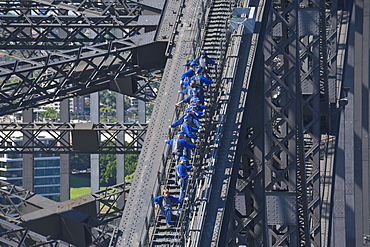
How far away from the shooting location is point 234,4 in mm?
20719

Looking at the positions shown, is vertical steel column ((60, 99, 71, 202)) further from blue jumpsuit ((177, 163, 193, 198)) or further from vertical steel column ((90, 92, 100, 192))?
blue jumpsuit ((177, 163, 193, 198))

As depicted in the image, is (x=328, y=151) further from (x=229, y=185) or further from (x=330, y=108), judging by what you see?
(x=229, y=185)

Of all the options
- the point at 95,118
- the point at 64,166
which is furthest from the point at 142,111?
the point at 64,166

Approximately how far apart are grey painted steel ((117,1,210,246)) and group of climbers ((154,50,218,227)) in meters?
0.34

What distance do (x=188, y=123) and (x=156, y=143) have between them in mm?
805

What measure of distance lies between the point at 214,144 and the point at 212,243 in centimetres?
255

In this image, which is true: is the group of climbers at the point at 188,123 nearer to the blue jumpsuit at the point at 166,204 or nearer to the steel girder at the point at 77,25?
the blue jumpsuit at the point at 166,204

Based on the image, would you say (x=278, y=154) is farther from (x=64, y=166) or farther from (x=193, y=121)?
(x=64, y=166)

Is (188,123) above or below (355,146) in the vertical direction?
above

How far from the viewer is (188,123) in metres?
16.3

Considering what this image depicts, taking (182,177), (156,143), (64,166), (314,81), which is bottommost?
Result: (64,166)

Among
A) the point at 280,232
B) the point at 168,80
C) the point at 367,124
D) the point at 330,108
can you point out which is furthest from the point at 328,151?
the point at 168,80

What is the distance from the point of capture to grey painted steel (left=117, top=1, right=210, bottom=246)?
48.1ft

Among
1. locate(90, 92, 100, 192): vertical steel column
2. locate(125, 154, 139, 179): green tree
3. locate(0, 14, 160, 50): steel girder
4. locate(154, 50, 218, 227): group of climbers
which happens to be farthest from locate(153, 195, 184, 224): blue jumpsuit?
locate(125, 154, 139, 179): green tree
